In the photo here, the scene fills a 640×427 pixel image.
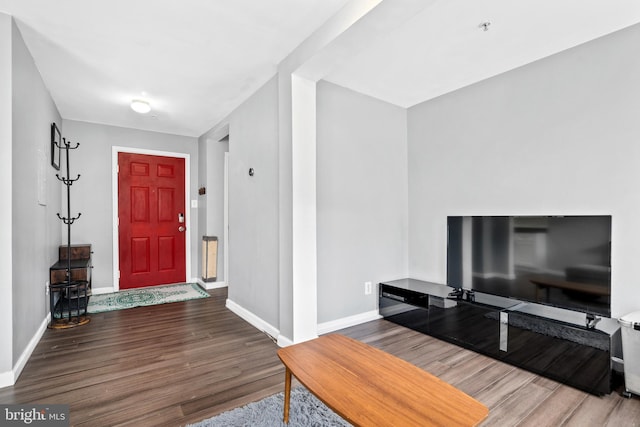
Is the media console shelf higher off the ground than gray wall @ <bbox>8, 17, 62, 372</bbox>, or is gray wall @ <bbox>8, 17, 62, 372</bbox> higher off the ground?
gray wall @ <bbox>8, 17, 62, 372</bbox>

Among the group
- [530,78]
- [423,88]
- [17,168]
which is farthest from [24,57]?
[530,78]

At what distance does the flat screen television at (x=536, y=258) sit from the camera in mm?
2135

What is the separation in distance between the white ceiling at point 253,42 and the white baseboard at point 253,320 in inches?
90.9

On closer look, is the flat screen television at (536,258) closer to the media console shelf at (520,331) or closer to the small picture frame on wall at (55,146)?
the media console shelf at (520,331)

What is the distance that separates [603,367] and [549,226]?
940 mm

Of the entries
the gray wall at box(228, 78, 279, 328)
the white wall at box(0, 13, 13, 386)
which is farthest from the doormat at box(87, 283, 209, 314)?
the white wall at box(0, 13, 13, 386)

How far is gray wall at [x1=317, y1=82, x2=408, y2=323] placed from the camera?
3.01 m

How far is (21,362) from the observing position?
223 cm

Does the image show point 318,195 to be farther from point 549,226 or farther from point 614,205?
point 614,205

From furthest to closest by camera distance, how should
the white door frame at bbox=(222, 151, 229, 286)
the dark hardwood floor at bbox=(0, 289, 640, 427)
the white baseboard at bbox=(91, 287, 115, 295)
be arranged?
the white door frame at bbox=(222, 151, 229, 286) < the white baseboard at bbox=(91, 287, 115, 295) < the dark hardwood floor at bbox=(0, 289, 640, 427)

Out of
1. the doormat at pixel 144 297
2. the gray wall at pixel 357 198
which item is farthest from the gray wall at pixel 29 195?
the gray wall at pixel 357 198

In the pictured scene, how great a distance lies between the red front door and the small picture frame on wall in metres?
0.81

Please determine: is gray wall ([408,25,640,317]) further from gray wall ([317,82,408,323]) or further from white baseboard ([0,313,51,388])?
white baseboard ([0,313,51,388])
